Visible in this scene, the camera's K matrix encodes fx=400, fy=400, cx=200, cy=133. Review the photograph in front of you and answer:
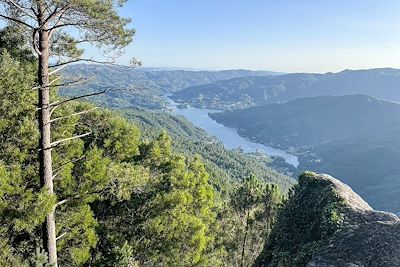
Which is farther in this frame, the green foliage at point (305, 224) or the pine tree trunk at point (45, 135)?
the green foliage at point (305, 224)

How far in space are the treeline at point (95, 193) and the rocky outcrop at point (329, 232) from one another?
4187 mm

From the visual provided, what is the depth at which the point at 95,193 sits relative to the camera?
14.1 m

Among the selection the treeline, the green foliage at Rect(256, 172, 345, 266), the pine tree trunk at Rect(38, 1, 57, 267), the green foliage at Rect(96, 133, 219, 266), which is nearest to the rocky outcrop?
the green foliage at Rect(256, 172, 345, 266)

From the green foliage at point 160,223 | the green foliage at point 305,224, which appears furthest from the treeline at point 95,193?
the green foliage at point 305,224

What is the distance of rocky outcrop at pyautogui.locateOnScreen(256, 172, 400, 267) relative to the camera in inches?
553

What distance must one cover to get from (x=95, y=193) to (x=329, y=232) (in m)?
9.64

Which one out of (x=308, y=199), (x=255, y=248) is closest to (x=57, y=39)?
(x=308, y=199)

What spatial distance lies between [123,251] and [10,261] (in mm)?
3679

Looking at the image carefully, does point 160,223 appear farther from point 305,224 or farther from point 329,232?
point 329,232

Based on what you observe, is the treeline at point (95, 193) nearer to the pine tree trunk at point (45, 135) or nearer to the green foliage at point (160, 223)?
the green foliage at point (160, 223)

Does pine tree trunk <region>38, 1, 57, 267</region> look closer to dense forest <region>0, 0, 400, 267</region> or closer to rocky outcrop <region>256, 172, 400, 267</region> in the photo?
dense forest <region>0, 0, 400, 267</region>

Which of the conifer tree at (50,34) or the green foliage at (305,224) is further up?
the conifer tree at (50,34)

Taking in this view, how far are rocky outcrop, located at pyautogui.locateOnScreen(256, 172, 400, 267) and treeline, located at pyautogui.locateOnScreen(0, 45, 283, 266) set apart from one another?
13.7 feet

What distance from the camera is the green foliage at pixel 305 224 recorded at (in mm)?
16688
